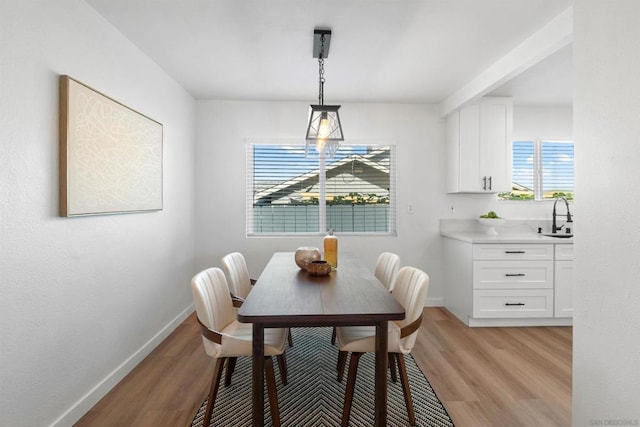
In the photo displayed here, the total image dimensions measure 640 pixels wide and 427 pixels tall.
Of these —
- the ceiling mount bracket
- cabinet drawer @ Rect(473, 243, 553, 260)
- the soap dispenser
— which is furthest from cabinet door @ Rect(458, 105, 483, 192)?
the soap dispenser

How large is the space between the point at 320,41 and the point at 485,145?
2376 mm

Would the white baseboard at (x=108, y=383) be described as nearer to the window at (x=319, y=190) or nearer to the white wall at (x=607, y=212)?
the window at (x=319, y=190)

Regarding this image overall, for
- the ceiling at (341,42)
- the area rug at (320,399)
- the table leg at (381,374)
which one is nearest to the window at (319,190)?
the ceiling at (341,42)

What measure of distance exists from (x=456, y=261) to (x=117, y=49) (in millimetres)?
3712

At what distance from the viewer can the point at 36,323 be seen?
1744mm

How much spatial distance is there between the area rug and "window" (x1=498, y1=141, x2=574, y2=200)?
9.30 ft

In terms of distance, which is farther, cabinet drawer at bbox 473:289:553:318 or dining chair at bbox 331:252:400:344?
cabinet drawer at bbox 473:289:553:318

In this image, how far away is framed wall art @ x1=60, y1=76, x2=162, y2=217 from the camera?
191 cm

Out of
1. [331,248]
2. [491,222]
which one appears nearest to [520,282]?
[491,222]

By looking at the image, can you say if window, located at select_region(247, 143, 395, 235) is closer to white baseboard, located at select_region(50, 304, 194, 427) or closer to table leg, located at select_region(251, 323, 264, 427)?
white baseboard, located at select_region(50, 304, 194, 427)

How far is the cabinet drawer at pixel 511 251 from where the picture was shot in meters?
3.50

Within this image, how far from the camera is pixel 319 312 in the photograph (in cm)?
162

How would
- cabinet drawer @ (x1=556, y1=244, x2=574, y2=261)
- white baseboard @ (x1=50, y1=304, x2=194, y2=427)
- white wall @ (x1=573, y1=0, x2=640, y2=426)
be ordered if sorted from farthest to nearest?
cabinet drawer @ (x1=556, y1=244, x2=574, y2=261) < white baseboard @ (x1=50, y1=304, x2=194, y2=427) < white wall @ (x1=573, y1=0, x2=640, y2=426)

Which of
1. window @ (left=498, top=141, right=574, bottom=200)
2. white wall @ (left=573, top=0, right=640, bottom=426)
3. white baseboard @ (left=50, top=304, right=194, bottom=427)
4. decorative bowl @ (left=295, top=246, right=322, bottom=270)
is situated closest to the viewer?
white wall @ (left=573, top=0, right=640, bottom=426)
